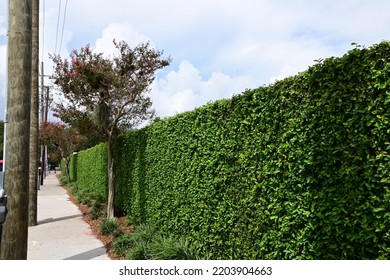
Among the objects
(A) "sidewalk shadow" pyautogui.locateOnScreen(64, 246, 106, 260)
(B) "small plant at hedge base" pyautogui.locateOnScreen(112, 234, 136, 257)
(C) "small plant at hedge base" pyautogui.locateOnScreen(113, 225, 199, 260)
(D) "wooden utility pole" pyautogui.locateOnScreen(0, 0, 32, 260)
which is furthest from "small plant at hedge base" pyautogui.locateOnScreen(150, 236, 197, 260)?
(D) "wooden utility pole" pyautogui.locateOnScreen(0, 0, 32, 260)

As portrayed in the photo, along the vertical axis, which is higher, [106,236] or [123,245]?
[123,245]

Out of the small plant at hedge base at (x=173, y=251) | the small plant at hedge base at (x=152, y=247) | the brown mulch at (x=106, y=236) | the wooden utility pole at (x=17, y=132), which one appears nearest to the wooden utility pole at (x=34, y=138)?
the brown mulch at (x=106, y=236)

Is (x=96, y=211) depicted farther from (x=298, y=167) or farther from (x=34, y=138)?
(x=298, y=167)

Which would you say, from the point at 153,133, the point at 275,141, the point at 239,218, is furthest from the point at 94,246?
the point at 275,141

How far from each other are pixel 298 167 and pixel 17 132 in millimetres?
A: 3913

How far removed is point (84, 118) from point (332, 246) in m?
8.56

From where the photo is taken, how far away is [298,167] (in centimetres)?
367

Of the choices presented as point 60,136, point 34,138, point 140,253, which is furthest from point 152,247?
point 60,136

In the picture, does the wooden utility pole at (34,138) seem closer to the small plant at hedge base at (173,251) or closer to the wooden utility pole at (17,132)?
the wooden utility pole at (17,132)

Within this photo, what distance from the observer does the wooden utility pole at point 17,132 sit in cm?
520

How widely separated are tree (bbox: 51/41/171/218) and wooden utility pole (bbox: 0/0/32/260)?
385 centimetres

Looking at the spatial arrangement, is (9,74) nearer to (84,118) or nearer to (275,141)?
(275,141)

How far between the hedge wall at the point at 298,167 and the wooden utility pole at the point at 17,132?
97.6 inches

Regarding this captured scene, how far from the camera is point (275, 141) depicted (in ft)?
13.1
